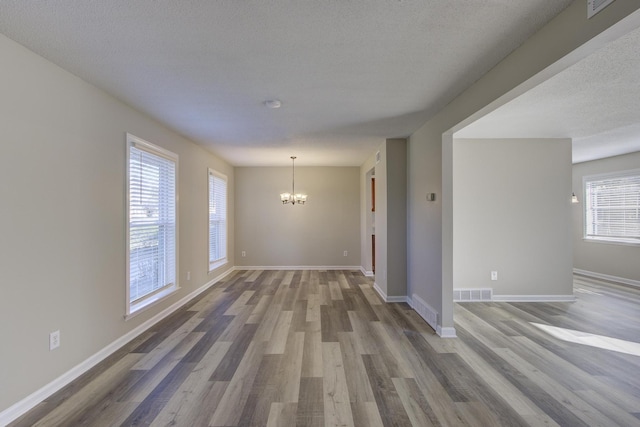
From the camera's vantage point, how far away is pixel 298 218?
7.21 meters

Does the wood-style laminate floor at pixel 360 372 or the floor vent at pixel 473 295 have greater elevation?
the floor vent at pixel 473 295

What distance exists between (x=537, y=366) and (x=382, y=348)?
1348 mm

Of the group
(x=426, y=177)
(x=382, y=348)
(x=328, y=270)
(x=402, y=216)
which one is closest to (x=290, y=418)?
(x=382, y=348)

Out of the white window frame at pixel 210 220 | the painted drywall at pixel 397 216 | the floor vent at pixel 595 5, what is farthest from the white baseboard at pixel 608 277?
the white window frame at pixel 210 220

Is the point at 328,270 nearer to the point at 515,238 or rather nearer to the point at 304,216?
the point at 304,216

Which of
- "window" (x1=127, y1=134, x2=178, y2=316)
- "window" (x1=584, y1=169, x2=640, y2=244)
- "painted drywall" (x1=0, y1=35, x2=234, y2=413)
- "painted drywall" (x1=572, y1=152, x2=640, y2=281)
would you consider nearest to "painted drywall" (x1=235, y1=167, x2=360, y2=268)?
Answer: "window" (x1=127, y1=134, x2=178, y2=316)

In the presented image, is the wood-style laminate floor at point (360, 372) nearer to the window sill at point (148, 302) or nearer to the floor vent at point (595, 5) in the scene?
the window sill at point (148, 302)

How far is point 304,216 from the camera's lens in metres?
7.21

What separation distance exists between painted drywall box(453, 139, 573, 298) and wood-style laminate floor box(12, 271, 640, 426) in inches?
22.0

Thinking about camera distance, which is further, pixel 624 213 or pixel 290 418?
pixel 624 213

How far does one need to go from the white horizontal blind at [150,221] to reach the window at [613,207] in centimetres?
806

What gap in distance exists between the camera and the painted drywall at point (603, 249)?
5484mm

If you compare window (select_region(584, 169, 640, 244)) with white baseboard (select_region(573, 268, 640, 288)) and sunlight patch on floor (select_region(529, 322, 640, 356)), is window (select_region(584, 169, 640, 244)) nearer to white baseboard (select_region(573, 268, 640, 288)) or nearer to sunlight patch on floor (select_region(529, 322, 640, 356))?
white baseboard (select_region(573, 268, 640, 288))

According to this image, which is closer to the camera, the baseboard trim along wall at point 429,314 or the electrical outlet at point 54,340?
the electrical outlet at point 54,340
